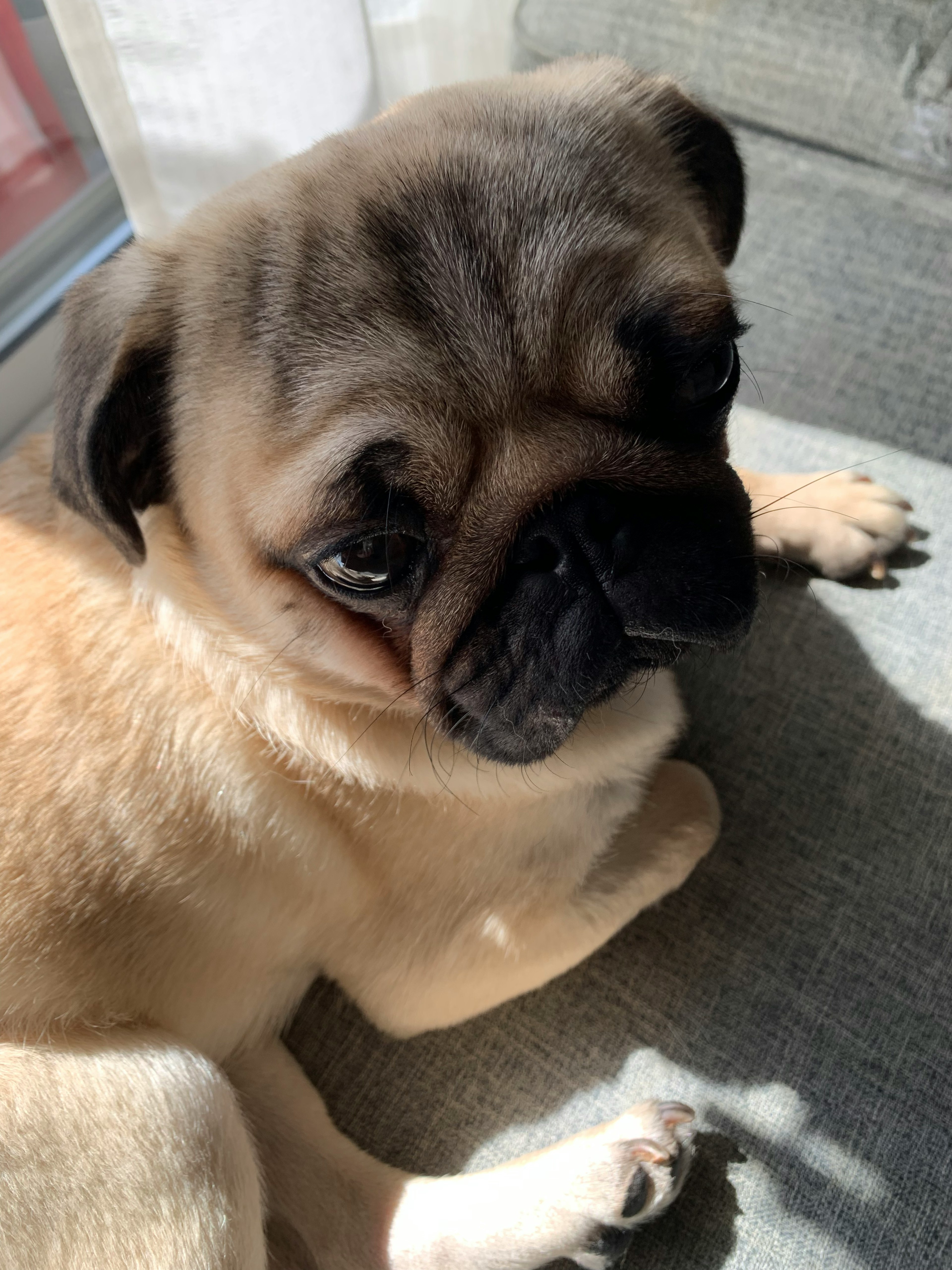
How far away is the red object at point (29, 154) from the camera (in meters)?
2.91

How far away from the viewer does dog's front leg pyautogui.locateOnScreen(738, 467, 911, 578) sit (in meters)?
2.02

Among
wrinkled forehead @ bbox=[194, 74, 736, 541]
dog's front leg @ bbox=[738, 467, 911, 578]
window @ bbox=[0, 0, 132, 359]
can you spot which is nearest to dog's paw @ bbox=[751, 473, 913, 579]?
dog's front leg @ bbox=[738, 467, 911, 578]

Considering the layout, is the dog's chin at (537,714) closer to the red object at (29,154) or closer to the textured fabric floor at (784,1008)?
the textured fabric floor at (784,1008)

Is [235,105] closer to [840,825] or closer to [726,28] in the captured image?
[726,28]

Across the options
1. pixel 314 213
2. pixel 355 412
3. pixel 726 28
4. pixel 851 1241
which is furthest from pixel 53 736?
pixel 726 28

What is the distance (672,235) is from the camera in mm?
1371

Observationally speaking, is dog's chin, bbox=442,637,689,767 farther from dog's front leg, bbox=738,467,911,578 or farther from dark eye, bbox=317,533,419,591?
dog's front leg, bbox=738,467,911,578

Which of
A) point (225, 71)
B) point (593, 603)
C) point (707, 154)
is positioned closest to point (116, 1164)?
point (593, 603)

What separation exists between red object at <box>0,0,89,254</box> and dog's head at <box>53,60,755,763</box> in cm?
195

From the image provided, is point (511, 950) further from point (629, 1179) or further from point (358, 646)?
point (358, 646)

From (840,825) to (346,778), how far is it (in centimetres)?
98

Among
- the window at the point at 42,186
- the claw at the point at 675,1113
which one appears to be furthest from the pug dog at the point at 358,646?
the window at the point at 42,186

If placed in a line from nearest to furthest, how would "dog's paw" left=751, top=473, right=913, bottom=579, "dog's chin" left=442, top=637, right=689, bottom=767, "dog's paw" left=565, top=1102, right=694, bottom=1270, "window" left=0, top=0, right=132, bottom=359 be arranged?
"dog's chin" left=442, top=637, right=689, bottom=767 < "dog's paw" left=565, top=1102, right=694, bottom=1270 < "dog's paw" left=751, top=473, right=913, bottom=579 < "window" left=0, top=0, right=132, bottom=359

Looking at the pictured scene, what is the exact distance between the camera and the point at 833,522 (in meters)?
2.04
